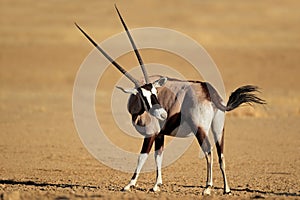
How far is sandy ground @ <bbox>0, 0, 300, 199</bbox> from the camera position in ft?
40.8

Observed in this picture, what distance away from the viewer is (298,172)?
1367 cm

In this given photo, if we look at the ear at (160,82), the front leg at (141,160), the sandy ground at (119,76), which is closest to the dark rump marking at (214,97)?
the ear at (160,82)

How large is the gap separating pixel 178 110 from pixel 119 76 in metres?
23.6

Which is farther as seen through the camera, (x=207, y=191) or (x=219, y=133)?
(x=219, y=133)

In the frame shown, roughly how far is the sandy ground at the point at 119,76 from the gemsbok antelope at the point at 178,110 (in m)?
0.75

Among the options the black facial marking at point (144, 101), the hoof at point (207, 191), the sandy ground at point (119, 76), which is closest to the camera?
the hoof at point (207, 191)

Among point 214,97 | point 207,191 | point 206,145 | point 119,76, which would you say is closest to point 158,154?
point 206,145

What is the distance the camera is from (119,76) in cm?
3500

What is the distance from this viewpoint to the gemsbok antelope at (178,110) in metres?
11.4

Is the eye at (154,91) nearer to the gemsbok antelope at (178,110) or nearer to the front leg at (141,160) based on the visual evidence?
the gemsbok antelope at (178,110)

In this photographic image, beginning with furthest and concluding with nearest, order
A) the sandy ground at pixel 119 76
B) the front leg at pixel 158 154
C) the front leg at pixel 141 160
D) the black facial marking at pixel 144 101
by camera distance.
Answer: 1. the sandy ground at pixel 119 76
2. the front leg at pixel 158 154
3. the front leg at pixel 141 160
4. the black facial marking at pixel 144 101

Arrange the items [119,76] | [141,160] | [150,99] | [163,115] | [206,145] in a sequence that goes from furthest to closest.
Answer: [119,76]
[206,145]
[141,160]
[150,99]
[163,115]

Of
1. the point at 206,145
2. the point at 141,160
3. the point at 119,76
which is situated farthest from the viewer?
the point at 119,76

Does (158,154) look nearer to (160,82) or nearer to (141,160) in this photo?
(141,160)
